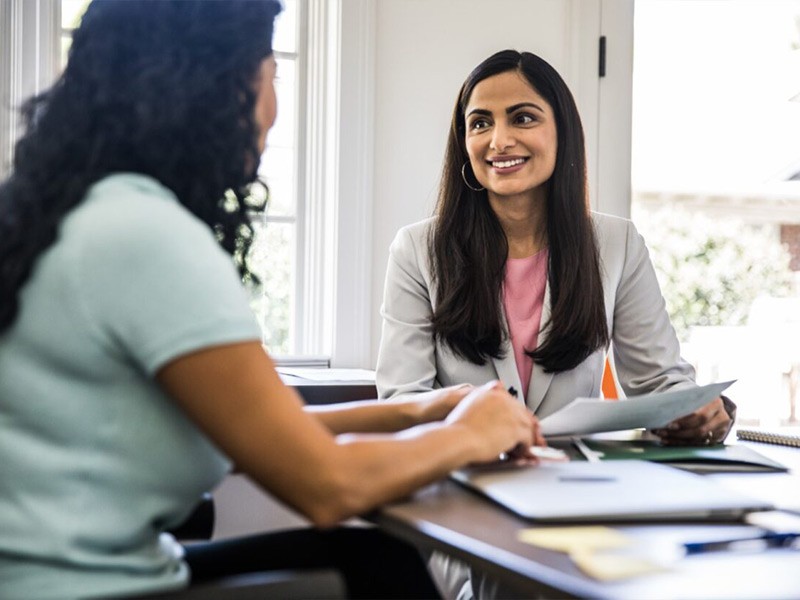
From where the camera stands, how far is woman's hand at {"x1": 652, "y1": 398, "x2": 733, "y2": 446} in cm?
142

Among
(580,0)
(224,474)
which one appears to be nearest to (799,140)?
(580,0)

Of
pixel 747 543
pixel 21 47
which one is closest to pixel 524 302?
pixel 747 543

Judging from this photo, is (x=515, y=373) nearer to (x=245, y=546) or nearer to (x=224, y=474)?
(x=245, y=546)

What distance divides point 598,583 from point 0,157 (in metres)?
2.27

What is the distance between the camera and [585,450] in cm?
126

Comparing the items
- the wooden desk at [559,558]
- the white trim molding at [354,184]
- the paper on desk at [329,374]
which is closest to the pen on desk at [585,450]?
the wooden desk at [559,558]

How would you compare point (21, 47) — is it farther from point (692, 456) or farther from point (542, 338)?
point (692, 456)

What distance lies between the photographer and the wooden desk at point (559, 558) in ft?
2.25

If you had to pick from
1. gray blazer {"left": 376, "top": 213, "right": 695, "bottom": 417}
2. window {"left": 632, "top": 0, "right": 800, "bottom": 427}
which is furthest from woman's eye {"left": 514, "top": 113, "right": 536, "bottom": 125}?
window {"left": 632, "top": 0, "right": 800, "bottom": 427}

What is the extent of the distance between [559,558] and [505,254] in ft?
3.97

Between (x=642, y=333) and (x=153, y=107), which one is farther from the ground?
(x=153, y=107)

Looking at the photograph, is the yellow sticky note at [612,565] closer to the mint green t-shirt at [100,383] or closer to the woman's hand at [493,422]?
the woman's hand at [493,422]

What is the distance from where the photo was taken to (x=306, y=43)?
2.99 meters

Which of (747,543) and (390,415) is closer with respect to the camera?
(747,543)
